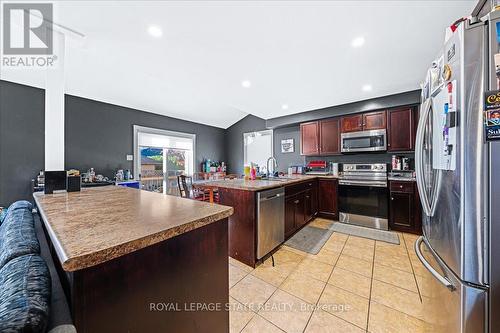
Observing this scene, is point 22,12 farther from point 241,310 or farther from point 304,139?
point 304,139

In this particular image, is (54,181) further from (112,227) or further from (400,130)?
(400,130)

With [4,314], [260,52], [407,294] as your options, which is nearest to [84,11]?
[260,52]

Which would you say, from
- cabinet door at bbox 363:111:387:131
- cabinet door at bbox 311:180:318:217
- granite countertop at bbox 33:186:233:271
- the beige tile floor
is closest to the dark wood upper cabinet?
cabinet door at bbox 363:111:387:131

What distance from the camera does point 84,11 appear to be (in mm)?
1858

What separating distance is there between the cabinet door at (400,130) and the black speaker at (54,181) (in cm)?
457

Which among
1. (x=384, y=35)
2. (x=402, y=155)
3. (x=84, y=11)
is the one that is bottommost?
(x=402, y=155)

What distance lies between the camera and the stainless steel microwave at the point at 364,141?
133 inches

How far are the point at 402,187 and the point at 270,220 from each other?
7.83 ft

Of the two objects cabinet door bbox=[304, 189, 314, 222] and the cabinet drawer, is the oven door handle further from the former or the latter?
cabinet door bbox=[304, 189, 314, 222]

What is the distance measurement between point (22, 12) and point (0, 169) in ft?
7.99

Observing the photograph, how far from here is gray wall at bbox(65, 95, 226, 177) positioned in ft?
11.5

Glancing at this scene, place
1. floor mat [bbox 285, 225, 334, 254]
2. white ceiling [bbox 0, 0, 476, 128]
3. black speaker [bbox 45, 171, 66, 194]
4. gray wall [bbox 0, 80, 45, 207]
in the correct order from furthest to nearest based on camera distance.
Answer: gray wall [bbox 0, 80, 45, 207] → floor mat [bbox 285, 225, 334, 254] → white ceiling [bbox 0, 0, 476, 128] → black speaker [bbox 45, 171, 66, 194]

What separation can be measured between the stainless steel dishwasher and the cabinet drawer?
2028 mm

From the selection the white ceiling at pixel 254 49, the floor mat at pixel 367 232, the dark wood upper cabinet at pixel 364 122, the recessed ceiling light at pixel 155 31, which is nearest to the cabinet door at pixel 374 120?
the dark wood upper cabinet at pixel 364 122
